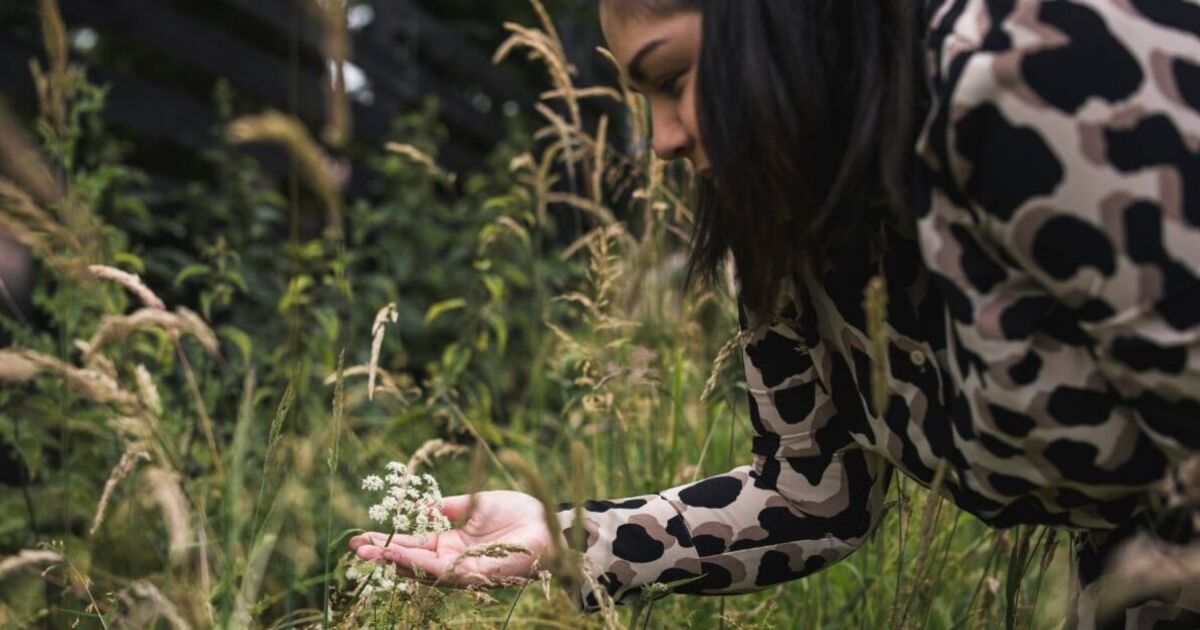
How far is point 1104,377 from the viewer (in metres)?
0.84

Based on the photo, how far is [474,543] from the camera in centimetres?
113

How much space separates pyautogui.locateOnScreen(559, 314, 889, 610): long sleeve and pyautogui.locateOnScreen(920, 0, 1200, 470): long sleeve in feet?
1.00

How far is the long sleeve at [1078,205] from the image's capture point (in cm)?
77

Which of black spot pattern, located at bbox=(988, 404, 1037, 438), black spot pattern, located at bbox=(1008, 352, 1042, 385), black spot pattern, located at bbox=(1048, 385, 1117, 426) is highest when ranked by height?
black spot pattern, located at bbox=(1008, 352, 1042, 385)


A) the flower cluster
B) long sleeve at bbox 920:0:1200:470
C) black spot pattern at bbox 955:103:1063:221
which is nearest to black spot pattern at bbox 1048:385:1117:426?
long sleeve at bbox 920:0:1200:470

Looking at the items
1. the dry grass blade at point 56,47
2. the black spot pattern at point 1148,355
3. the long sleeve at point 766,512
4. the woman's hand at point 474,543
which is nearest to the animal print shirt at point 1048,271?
the black spot pattern at point 1148,355

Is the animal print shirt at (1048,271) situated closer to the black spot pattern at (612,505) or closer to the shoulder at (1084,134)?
the shoulder at (1084,134)

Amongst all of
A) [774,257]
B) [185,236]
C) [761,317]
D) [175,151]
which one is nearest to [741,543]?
[761,317]

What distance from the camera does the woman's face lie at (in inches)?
35.9

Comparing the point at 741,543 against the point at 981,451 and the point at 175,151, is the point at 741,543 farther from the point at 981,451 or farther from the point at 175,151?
the point at 175,151

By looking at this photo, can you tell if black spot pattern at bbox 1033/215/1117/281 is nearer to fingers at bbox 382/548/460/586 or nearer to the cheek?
the cheek

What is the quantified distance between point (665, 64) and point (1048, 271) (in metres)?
0.32

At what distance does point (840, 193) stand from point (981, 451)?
220mm

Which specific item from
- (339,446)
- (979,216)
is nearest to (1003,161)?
(979,216)
